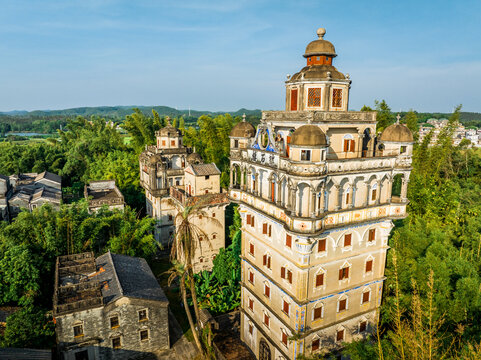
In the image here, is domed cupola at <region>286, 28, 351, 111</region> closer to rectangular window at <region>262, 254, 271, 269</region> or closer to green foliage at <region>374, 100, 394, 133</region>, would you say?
rectangular window at <region>262, 254, 271, 269</region>

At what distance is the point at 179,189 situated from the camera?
45.8m

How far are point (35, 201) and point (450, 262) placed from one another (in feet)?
174

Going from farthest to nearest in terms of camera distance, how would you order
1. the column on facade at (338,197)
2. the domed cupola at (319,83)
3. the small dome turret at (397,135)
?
1. the domed cupola at (319,83)
2. the small dome turret at (397,135)
3. the column on facade at (338,197)

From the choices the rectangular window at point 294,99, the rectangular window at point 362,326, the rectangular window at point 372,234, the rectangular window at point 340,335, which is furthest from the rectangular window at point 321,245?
the rectangular window at point 294,99

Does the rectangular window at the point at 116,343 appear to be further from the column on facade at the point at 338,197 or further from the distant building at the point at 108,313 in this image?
the column on facade at the point at 338,197

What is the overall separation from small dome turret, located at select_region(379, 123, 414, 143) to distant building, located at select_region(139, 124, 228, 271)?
18736 millimetres

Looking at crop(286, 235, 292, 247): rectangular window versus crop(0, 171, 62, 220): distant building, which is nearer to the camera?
crop(286, 235, 292, 247): rectangular window

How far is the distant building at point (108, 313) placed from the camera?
23250mm

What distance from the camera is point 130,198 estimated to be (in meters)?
56.4

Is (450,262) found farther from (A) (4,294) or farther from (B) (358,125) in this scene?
(A) (4,294)

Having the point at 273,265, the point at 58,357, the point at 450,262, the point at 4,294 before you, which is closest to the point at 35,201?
the point at 4,294

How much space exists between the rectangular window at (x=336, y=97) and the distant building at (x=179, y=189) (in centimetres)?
1693

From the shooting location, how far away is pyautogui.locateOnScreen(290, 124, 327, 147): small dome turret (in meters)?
18.4

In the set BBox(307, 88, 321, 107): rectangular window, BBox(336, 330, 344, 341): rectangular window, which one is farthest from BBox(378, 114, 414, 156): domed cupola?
BBox(336, 330, 344, 341): rectangular window
